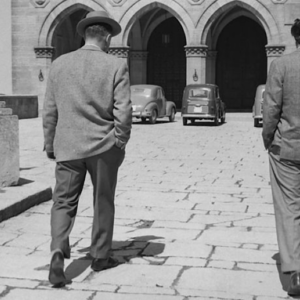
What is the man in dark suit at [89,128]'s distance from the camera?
4.66 metres

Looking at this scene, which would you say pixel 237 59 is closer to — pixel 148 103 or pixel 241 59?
pixel 241 59

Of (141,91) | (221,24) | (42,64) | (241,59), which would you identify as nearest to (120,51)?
(42,64)

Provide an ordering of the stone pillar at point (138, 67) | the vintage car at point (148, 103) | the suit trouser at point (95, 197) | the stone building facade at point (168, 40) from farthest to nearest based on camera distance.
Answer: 1. the stone pillar at point (138, 67)
2. the stone building facade at point (168, 40)
3. the vintage car at point (148, 103)
4. the suit trouser at point (95, 197)

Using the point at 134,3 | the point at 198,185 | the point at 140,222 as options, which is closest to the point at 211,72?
the point at 134,3

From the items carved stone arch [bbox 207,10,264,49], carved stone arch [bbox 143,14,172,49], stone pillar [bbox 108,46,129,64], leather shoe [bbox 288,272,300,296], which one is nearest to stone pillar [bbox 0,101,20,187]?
leather shoe [bbox 288,272,300,296]

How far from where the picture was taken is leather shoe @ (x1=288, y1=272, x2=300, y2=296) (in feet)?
14.0

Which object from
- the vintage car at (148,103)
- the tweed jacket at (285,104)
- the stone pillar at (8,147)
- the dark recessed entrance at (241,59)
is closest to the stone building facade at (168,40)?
the dark recessed entrance at (241,59)

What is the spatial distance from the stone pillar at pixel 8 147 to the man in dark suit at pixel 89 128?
3071 millimetres

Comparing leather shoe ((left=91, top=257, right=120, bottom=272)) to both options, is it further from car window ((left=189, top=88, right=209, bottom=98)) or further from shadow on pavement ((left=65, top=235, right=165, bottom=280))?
car window ((left=189, top=88, right=209, bottom=98))

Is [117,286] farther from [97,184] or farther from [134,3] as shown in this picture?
[134,3]

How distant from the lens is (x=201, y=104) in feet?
77.3

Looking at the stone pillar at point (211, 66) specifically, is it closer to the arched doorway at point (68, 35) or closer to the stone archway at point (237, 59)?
the stone archway at point (237, 59)

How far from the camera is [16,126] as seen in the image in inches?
312

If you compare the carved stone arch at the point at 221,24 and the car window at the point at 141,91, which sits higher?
the carved stone arch at the point at 221,24
